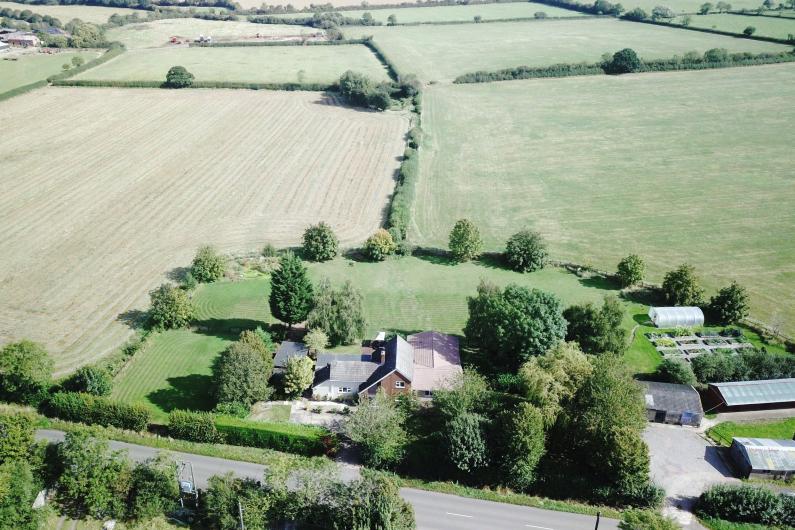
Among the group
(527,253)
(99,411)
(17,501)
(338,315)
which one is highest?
(527,253)

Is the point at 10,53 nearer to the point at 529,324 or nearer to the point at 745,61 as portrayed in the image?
the point at 529,324

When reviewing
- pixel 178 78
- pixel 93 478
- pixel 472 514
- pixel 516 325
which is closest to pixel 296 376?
pixel 93 478

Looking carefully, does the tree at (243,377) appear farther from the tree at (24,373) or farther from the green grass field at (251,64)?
the green grass field at (251,64)

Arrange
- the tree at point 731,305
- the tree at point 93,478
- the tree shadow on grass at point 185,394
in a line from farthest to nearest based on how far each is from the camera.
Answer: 1. the tree at point 731,305
2. the tree shadow on grass at point 185,394
3. the tree at point 93,478

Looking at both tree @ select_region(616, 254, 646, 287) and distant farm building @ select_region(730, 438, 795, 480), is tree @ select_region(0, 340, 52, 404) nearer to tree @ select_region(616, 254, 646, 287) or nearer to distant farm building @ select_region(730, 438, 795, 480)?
distant farm building @ select_region(730, 438, 795, 480)

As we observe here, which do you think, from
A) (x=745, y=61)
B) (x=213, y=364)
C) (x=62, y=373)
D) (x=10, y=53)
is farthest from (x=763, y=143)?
(x=10, y=53)

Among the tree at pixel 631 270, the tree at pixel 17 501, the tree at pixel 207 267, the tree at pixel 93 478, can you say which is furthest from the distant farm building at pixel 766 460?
the tree at pixel 207 267

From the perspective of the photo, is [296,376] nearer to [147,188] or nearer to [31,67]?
[147,188]
